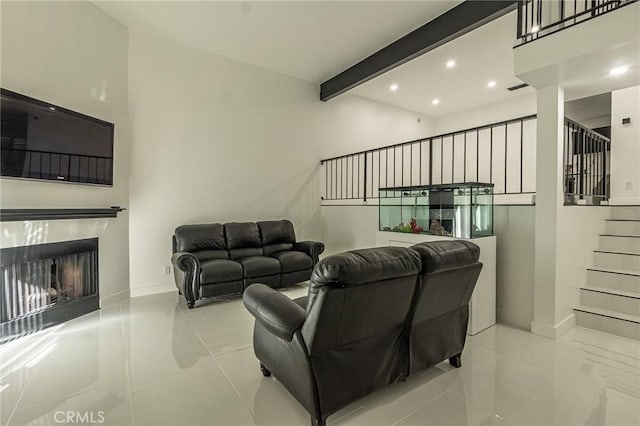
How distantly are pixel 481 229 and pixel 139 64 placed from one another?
4912 mm

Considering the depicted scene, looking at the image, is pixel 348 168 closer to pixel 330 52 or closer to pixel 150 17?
pixel 330 52

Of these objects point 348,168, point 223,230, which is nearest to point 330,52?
point 348,168

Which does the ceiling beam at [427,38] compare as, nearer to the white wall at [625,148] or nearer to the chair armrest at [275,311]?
the white wall at [625,148]

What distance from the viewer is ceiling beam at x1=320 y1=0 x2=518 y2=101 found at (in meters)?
3.51

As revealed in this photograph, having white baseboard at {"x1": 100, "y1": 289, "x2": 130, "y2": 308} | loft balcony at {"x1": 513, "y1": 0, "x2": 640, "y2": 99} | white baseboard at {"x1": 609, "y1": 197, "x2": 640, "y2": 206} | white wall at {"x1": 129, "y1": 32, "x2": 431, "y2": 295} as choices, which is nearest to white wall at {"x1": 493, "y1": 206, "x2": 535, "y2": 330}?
loft balcony at {"x1": 513, "y1": 0, "x2": 640, "y2": 99}

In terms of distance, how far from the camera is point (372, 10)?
3.88 meters

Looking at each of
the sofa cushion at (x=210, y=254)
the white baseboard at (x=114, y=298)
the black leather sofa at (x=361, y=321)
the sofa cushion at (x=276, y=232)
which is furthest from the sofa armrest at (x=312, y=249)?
the black leather sofa at (x=361, y=321)

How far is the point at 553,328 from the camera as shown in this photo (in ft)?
9.46

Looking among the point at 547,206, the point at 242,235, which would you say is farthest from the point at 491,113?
the point at 242,235

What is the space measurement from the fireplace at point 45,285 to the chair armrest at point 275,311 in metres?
2.54

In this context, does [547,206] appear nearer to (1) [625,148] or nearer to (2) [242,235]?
(1) [625,148]

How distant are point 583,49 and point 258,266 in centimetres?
401

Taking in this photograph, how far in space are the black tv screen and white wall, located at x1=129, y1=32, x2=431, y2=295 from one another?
601mm

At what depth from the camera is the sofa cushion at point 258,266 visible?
409 centimetres
